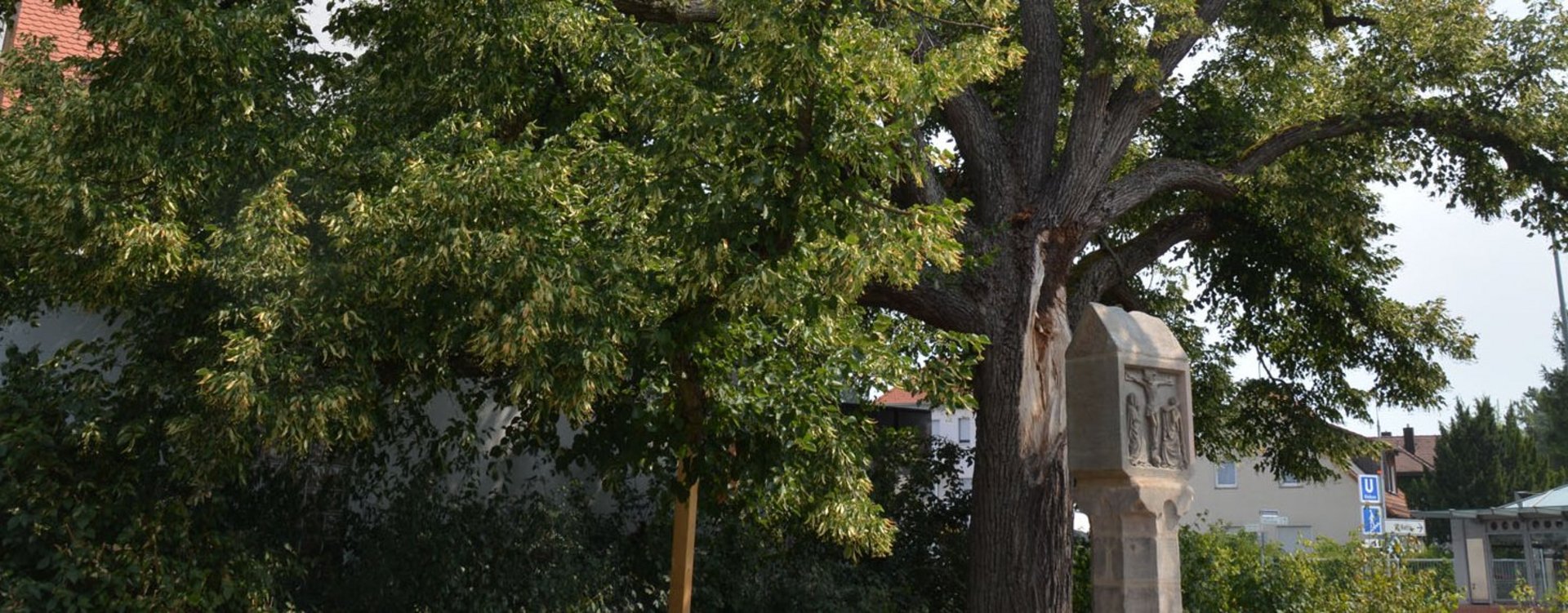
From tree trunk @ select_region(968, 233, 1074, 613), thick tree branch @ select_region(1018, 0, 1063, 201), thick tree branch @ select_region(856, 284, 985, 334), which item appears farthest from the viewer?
thick tree branch @ select_region(1018, 0, 1063, 201)

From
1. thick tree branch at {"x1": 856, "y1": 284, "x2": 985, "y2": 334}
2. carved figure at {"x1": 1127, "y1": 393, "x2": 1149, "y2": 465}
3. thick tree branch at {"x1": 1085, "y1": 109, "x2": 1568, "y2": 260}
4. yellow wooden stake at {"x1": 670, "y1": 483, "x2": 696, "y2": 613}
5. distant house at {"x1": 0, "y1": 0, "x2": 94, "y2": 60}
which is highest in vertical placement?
distant house at {"x1": 0, "y1": 0, "x2": 94, "y2": 60}

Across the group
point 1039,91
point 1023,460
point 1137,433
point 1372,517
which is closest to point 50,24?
point 1039,91

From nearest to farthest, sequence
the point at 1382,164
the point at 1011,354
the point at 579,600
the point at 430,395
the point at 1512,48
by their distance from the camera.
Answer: the point at 430,395 → the point at 579,600 → the point at 1011,354 → the point at 1512,48 → the point at 1382,164

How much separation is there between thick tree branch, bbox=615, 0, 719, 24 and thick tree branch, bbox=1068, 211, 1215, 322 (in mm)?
5566

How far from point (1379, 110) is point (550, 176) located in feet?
36.3

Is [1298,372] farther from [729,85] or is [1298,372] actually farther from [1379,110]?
[729,85]

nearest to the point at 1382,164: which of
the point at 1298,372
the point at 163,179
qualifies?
the point at 1298,372

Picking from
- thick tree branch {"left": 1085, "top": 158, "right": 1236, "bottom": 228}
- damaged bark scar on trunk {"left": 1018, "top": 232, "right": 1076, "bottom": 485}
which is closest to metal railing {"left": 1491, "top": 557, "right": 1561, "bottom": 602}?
thick tree branch {"left": 1085, "top": 158, "right": 1236, "bottom": 228}

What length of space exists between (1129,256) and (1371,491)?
38.3ft

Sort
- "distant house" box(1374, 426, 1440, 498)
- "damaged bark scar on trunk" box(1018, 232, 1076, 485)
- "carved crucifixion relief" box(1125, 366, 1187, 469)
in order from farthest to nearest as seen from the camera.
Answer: "distant house" box(1374, 426, 1440, 498) < "damaged bark scar on trunk" box(1018, 232, 1076, 485) < "carved crucifixion relief" box(1125, 366, 1187, 469)

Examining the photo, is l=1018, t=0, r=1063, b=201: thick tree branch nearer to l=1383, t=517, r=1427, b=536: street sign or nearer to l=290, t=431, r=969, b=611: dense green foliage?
l=290, t=431, r=969, b=611: dense green foliage

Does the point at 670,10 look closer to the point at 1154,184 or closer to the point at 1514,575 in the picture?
the point at 1154,184

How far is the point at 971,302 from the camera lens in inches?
540

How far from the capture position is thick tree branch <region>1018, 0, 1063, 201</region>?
1477 centimetres
